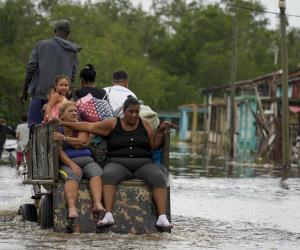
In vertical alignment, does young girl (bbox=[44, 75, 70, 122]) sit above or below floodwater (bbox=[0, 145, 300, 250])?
above

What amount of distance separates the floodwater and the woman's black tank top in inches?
36.7

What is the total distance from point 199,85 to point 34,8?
1218 inches

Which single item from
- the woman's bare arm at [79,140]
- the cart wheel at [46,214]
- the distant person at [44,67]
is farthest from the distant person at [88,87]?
the cart wheel at [46,214]

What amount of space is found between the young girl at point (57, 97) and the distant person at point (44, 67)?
791 mm

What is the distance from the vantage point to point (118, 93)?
12.7m

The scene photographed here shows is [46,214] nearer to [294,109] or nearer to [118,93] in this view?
[118,93]

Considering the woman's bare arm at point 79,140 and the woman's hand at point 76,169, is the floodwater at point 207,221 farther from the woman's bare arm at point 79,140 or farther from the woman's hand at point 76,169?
the woman's bare arm at point 79,140

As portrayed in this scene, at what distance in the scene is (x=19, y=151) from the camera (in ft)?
83.3

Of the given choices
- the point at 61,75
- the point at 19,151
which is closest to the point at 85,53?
the point at 19,151

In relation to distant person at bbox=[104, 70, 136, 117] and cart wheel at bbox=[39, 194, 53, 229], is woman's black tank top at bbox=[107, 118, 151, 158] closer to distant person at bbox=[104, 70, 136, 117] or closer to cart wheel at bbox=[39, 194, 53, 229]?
distant person at bbox=[104, 70, 136, 117]

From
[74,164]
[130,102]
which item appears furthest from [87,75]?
[74,164]

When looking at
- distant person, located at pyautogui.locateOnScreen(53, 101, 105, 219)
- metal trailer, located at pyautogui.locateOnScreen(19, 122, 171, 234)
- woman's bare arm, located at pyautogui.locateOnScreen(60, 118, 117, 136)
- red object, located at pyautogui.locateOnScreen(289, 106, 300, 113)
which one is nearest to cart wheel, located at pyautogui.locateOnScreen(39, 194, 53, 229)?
metal trailer, located at pyautogui.locateOnScreen(19, 122, 171, 234)

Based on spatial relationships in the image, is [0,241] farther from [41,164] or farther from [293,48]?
[293,48]

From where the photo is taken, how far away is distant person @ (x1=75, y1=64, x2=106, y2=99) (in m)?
12.5
